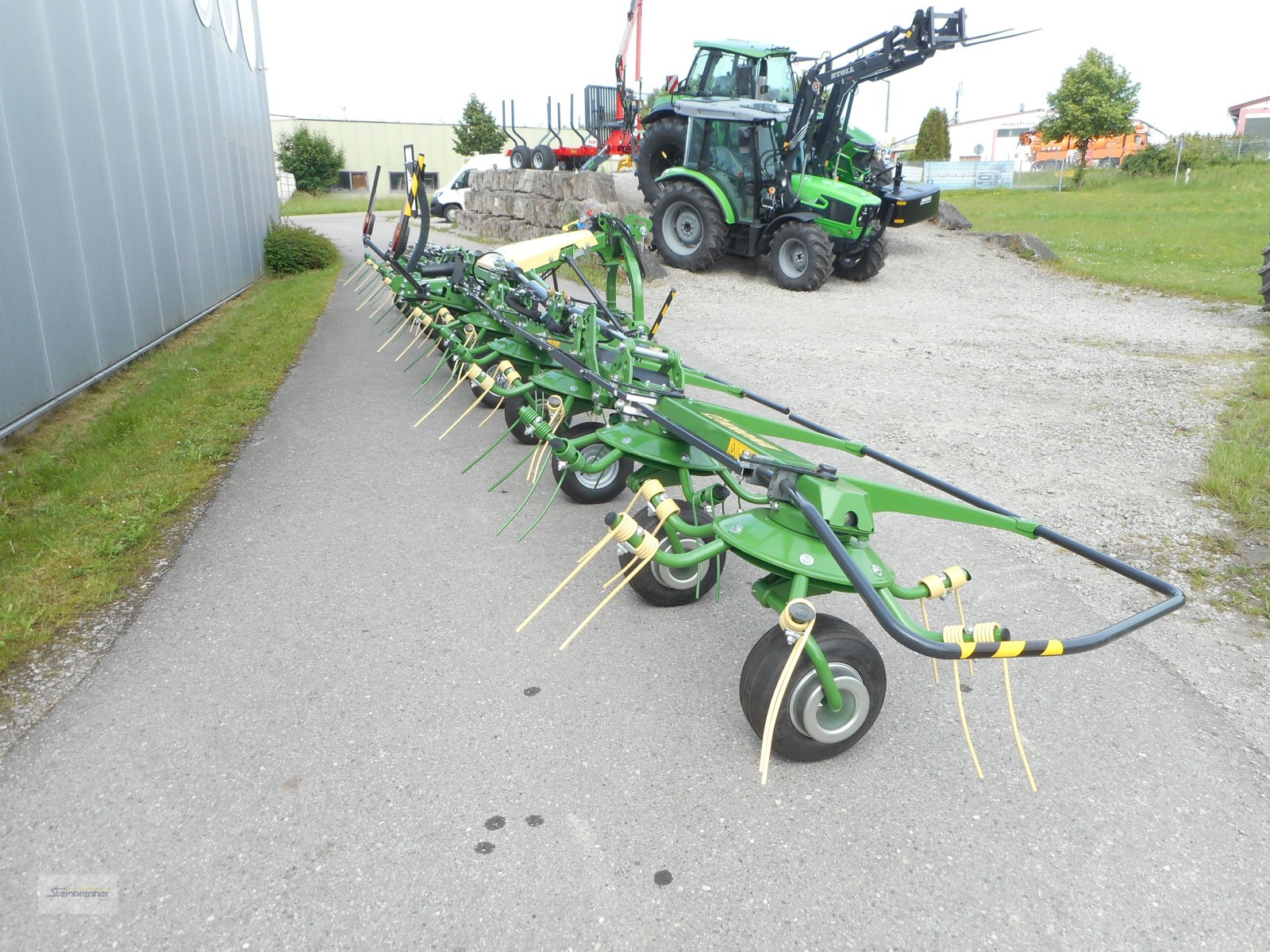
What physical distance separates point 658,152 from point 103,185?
408 inches

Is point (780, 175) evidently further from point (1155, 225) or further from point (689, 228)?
point (1155, 225)

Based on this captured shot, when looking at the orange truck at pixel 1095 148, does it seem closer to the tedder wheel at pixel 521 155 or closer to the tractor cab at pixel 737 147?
the tedder wheel at pixel 521 155

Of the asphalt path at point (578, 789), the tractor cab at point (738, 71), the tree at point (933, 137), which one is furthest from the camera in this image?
the tree at point (933, 137)

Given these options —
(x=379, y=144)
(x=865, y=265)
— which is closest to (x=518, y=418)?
(x=865, y=265)

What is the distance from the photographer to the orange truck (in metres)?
46.8

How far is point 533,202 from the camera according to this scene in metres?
18.5

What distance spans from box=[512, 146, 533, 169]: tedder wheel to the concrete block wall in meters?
0.72

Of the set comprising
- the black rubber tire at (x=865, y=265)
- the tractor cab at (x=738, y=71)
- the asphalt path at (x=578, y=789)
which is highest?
the tractor cab at (x=738, y=71)

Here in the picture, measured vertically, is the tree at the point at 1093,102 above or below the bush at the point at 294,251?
above

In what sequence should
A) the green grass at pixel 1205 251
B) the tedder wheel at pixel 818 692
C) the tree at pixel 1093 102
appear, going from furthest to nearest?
the tree at pixel 1093 102, the green grass at pixel 1205 251, the tedder wheel at pixel 818 692

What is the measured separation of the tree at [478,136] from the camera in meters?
50.3

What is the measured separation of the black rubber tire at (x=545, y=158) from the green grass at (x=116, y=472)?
12120 mm

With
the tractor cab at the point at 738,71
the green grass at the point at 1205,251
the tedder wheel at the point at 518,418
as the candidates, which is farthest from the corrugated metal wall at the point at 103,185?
the green grass at the point at 1205,251

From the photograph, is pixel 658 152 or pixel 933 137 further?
pixel 933 137
